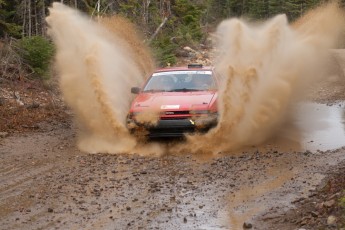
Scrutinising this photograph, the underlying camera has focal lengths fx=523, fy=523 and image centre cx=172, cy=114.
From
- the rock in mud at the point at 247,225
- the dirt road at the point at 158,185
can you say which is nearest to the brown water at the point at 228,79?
the dirt road at the point at 158,185

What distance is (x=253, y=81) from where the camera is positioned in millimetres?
12242

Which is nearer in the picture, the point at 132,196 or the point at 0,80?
the point at 132,196

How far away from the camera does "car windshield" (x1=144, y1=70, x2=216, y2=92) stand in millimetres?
12914

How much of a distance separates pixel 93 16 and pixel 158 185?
19.2 m

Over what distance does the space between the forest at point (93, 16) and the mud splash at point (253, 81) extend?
23.5 ft

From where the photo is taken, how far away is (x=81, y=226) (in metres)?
6.50

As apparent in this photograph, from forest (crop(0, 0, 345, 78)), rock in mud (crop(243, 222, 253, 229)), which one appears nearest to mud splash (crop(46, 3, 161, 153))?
forest (crop(0, 0, 345, 78))

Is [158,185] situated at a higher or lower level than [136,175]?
higher

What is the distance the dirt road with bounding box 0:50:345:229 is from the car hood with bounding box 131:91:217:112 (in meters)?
1.33

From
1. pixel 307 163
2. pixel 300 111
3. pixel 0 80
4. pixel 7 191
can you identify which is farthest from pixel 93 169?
pixel 300 111

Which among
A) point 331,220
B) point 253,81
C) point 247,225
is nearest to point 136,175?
point 247,225

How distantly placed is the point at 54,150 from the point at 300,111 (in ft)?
31.0

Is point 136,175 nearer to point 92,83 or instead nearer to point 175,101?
point 175,101

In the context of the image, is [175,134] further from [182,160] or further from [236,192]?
[236,192]
